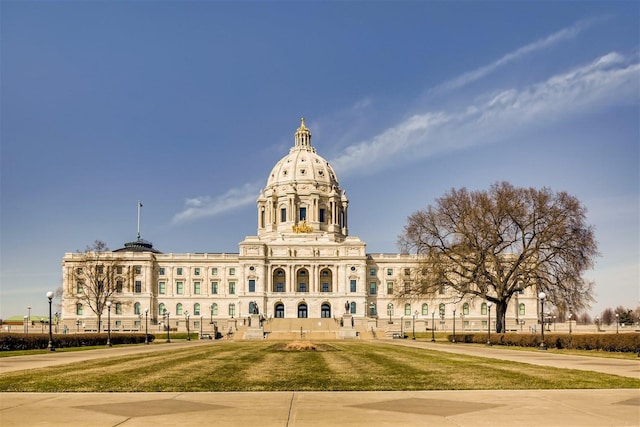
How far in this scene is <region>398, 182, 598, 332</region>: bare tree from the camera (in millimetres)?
65125

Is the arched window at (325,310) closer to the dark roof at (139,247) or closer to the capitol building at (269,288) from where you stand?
the capitol building at (269,288)

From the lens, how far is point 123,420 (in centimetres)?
1334

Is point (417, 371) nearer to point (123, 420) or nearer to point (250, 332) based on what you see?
point (123, 420)

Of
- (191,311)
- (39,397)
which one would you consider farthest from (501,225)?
(191,311)

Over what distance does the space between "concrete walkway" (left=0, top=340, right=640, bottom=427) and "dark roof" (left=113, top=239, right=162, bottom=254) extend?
5375 inches

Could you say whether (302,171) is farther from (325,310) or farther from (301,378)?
(301,378)

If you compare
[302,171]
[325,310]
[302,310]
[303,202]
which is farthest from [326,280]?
[302,171]

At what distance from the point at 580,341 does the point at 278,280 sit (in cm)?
10071

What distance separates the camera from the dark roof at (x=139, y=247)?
493ft

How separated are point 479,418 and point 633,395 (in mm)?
5751

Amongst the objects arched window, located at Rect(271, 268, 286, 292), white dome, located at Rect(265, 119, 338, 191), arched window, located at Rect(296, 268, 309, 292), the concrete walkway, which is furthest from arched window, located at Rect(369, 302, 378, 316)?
the concrete walkway

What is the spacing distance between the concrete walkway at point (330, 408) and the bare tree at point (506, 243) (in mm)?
49335

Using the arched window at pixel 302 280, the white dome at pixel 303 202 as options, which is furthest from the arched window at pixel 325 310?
the white dome at pixel 303 202

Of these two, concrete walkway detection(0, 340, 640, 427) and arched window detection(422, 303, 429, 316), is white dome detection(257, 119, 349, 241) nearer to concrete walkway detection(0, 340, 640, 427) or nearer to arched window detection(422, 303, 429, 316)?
arched window detection(422, 303, 429, 316)
